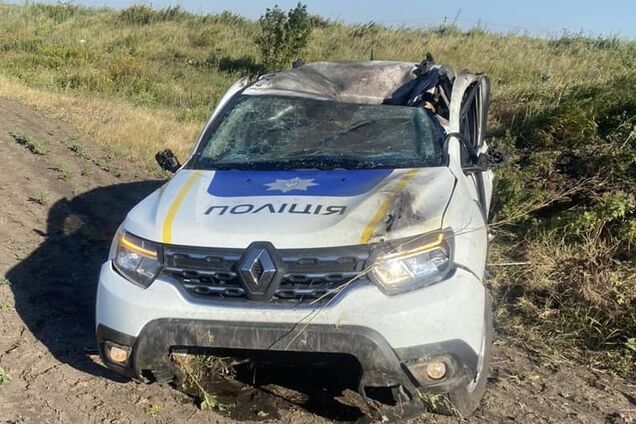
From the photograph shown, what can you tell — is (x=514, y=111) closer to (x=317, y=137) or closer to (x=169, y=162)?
(x=317, y=137)

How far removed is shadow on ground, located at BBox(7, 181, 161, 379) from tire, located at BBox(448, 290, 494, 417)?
6.18 ft

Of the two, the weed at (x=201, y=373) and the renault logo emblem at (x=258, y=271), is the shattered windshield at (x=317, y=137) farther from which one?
the weed at (x=201, y=373)

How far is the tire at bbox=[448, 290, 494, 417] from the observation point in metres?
3.53

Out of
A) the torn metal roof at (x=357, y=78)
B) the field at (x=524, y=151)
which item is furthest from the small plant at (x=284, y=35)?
the torn metal roof at (x=357, y=78)

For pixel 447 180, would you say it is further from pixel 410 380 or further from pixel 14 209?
pixel 14 209

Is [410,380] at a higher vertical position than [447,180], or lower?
lower

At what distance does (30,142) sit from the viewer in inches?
359

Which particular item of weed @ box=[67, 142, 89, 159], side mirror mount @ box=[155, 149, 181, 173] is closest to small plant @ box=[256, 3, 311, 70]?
weed @ box=[67, 142, 89, 159]

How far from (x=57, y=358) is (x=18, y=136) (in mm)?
A: 5666

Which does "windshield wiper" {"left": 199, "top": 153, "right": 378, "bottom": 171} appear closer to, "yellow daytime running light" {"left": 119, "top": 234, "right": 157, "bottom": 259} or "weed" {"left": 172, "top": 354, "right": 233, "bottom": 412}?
"yellow daytime running light" {"left": 119, "top": 234, "right": 157, "bottom": 259}

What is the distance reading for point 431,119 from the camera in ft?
15.4

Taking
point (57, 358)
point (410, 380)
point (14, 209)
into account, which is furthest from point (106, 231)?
point (410, 380)

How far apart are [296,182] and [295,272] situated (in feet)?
2.49

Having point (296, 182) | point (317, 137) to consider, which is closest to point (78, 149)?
point (317, 137)
